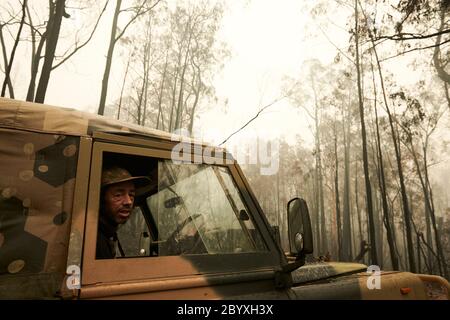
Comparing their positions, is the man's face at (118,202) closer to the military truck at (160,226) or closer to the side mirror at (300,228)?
the military truck at (160,226)

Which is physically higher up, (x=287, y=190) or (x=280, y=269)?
(x=287, y=190)

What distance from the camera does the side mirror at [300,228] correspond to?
70.1 inches

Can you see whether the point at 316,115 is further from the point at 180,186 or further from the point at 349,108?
the point at 180,186

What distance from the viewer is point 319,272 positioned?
2.26 m

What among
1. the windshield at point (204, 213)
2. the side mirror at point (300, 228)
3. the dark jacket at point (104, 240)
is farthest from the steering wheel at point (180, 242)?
the side mirror at point (300, 228)

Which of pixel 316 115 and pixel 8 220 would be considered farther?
pixel 316 115

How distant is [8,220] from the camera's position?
153cm

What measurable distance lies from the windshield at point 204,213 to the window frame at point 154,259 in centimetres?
4

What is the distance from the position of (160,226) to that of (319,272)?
1086mm

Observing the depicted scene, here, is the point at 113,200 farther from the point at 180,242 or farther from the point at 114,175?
the point at 180,242

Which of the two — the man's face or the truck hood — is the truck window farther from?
the truck hood

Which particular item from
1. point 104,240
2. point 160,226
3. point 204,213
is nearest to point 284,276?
point 204,213

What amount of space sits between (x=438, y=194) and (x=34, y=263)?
7518cm
